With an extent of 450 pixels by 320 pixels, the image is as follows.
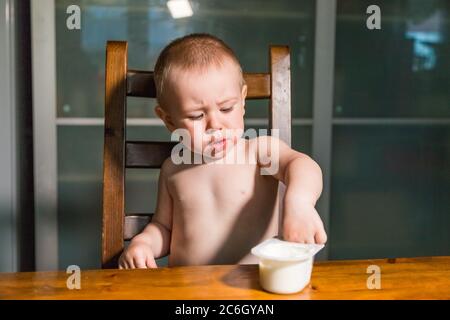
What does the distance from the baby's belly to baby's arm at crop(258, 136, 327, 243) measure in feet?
0.30

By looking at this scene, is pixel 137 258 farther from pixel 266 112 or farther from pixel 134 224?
pixel 266 112

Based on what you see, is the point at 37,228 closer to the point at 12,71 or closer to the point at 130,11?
the point at 12,71

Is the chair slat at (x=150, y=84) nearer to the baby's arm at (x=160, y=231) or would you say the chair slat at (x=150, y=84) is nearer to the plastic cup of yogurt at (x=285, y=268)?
the baby's arm at (x=160, y=231)

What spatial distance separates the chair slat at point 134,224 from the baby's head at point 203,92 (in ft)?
0.66

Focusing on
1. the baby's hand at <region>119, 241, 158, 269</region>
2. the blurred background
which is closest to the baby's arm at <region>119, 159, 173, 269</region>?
the baby's hand at <region>119, 241, 158, 269</region>

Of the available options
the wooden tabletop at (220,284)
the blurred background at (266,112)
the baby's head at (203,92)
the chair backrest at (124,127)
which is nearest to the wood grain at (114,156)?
the chair backrest at (124,127)

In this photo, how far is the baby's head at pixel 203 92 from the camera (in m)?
0.82

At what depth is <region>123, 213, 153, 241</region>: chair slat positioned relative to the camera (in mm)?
956

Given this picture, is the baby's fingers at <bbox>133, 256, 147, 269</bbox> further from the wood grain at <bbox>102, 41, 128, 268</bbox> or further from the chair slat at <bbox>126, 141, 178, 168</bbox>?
the chair slat at <bbox>126, 141, 178, 168</bbox>

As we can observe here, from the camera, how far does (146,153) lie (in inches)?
39.7

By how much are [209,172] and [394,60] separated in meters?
1.41

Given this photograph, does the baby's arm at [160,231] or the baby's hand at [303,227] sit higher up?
the baby's hand at [303,227]

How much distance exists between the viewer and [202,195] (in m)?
0.92

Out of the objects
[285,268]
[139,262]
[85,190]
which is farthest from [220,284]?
[85,190]
